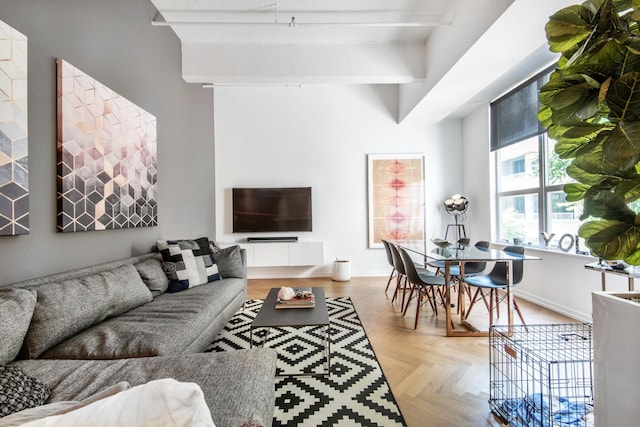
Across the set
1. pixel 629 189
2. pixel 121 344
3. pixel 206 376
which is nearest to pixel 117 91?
pixel 121 344

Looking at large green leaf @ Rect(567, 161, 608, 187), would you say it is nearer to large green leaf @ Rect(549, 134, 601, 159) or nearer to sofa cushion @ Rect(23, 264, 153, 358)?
large green leaf @ Rect(549, 134, 601, 159)

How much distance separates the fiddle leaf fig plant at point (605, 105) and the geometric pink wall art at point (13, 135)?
2.50 m

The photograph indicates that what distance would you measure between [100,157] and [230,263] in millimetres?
1579

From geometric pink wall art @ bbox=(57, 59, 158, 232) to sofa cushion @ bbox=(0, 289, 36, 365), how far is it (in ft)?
2.30

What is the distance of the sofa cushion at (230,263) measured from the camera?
324cm

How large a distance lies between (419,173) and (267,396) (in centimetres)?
469

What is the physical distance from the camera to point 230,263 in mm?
3270

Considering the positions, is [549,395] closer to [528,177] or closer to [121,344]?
[121,344]

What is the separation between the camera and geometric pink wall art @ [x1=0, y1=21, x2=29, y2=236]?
1.56 metres

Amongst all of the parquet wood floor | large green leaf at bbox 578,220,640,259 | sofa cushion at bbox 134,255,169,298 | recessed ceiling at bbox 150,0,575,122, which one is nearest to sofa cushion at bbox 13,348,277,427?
the parquet wood floor

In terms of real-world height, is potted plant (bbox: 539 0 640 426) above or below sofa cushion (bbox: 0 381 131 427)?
above

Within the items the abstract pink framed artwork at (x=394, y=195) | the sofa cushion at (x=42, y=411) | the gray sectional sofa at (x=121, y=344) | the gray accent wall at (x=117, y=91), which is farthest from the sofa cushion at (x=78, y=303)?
the abstract pink framed artwork at (x=394, y=195)

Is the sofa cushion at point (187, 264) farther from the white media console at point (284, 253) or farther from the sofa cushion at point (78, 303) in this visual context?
the white media console at point (284, 253)

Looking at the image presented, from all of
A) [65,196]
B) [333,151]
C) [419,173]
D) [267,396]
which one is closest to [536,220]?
[419,173]
